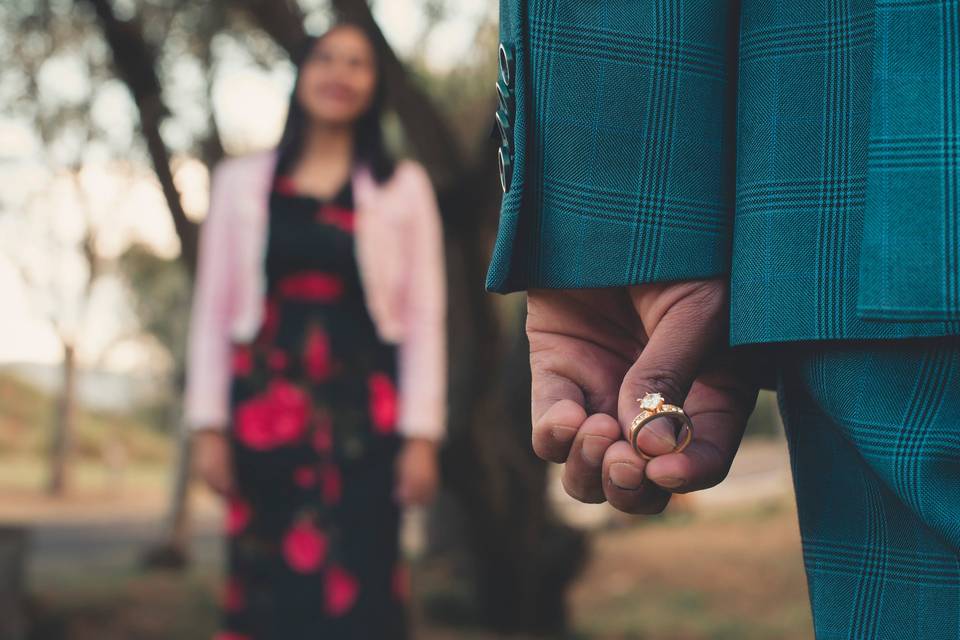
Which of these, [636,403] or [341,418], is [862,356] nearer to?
[636,403]

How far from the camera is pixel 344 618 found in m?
3.39

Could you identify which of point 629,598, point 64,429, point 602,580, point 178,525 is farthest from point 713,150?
point 64,429

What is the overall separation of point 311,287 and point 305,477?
0.55 meters

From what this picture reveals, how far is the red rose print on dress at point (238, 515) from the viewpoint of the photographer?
342 cm

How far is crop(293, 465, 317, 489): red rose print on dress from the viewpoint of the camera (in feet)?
11.0

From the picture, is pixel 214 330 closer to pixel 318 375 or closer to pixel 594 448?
pixel 318 375

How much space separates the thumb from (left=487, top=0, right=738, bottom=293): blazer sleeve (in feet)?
0.09

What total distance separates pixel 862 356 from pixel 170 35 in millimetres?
5506

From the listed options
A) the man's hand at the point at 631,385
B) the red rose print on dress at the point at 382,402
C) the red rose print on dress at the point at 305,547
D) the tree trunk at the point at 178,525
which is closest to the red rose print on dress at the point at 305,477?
the red rose print on dress at the point at 305,547

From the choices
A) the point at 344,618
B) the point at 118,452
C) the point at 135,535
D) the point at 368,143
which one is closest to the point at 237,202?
→ the point at 368,143

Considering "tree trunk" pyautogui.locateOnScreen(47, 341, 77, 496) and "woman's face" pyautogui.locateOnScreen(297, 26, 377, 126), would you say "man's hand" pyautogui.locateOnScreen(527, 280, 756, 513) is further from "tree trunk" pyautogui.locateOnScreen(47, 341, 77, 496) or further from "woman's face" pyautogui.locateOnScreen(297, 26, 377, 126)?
"tree trunk" pyautogui.locateOnScreen(47, 341, 77, 496)

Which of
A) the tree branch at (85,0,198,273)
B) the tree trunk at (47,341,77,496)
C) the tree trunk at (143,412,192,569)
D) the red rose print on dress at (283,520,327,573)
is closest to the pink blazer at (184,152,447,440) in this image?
the red rose print on dress at (283,520,327,573)

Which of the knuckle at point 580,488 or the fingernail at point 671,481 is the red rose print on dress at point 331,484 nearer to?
the knuckle at point 580,488

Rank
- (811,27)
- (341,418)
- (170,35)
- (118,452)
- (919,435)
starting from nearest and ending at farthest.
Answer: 1. (919,435)
2. (811,27)
3. (341,418)
4. (170,35)
5. (118,452)
